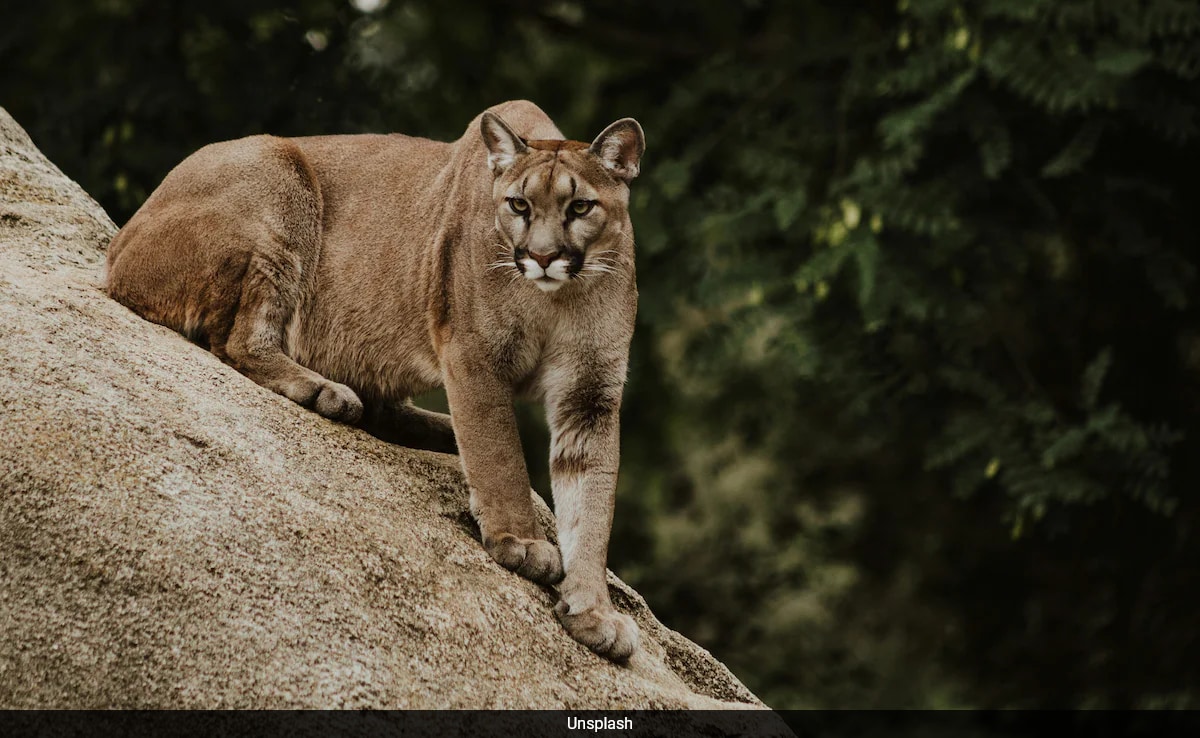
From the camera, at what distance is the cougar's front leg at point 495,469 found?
625 centimetres

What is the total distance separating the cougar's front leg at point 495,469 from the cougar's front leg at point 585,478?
13cm

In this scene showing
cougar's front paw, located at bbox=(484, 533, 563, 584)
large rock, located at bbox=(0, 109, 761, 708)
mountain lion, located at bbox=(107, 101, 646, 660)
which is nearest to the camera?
large rock, located at bbox=(0, 109, 761, 708)

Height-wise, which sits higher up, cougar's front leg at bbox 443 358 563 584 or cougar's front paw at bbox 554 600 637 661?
cougar's front leg at bbox 443 358 563 584

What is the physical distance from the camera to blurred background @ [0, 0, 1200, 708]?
1030cm

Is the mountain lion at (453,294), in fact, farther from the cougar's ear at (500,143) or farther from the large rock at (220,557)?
the large rock at (220,557)

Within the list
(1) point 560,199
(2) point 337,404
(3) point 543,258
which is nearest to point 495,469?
(2) point 337,404

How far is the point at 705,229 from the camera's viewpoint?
36.6 feet

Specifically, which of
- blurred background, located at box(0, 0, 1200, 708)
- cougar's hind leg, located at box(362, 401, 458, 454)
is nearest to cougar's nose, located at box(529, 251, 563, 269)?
cougar's hind leg, located at box(362, 401, 458, 454)

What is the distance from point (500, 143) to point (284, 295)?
53.3 inches

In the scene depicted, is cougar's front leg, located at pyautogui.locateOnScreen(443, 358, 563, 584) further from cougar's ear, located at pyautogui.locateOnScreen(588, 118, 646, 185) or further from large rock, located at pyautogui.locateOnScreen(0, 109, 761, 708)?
cougar's ear, located at pyautogui.locateOnScreen(588, 118, 646, 185)

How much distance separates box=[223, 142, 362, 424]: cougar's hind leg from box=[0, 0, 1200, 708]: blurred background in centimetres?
323

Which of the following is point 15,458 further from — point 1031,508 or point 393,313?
point 1031,508

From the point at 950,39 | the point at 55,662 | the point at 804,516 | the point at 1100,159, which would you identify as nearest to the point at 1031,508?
the point at 1100,159

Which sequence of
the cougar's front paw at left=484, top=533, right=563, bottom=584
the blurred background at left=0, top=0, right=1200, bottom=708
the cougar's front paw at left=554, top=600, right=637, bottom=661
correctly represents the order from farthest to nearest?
the blurred background at left=0, top=0, right=1200, bottom=708, the cougar's front paw at left=484, top=533, right=563, bottom=584, the cougar's front paw at left=554, top=600, right=637, bottom=661
